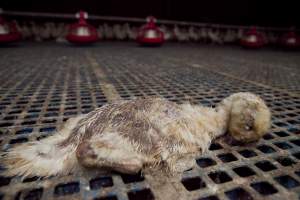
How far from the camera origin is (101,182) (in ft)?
3.55

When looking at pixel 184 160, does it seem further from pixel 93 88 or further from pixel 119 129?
pixel 93 88

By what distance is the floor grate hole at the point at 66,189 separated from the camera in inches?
39.8

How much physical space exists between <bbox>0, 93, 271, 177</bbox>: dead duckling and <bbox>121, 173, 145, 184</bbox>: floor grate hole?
0.05 metres

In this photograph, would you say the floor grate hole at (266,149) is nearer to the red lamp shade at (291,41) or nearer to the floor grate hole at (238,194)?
the floor grate hole at (238,194)

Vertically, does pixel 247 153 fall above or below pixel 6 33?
below

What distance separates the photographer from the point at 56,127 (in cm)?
158

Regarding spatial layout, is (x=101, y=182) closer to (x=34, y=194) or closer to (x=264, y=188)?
A: (x=34, y=194)

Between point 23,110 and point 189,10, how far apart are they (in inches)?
386

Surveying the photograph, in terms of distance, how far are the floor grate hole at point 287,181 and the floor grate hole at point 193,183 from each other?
0.38 m

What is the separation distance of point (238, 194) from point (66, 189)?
31.0 inches

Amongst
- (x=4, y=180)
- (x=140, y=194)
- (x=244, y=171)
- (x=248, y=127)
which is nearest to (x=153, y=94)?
(x=248, y=127)

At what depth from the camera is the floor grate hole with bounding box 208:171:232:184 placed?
44.4 inches

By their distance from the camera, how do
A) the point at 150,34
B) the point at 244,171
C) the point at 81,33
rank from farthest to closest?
the point at 150,34, the point at 81,33, the point at 244,171

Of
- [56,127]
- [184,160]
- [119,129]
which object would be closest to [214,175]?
[184,160]
